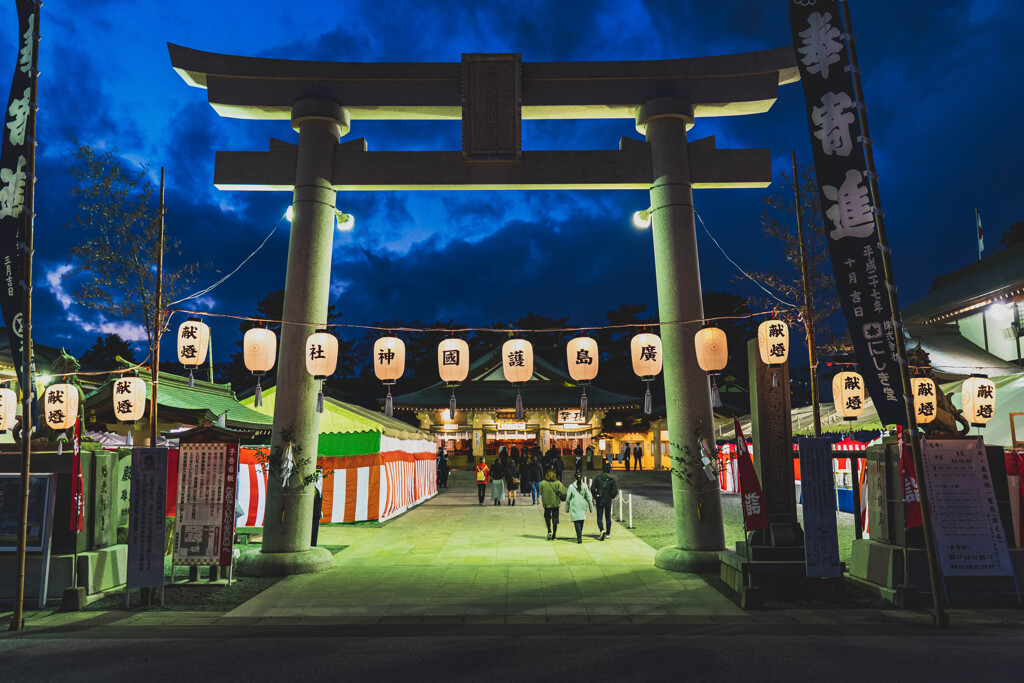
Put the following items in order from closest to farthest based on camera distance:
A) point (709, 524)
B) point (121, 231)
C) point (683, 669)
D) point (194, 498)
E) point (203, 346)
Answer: point (683, 669), point (194, 498), point (709, 524), point (203, 346), point (121, 231)

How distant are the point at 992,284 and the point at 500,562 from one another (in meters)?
19.3

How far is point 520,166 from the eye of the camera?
11750 mm

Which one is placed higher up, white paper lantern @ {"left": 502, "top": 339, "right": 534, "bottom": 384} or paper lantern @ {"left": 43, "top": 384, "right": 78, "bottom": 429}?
white paper lantern @ {"left": 502, "top": 339, "right": 534, "bottom": 384}

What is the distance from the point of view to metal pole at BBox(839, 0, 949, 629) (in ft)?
24.2

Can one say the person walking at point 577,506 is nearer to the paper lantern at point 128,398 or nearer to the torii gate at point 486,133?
the torii gate at point 486,133

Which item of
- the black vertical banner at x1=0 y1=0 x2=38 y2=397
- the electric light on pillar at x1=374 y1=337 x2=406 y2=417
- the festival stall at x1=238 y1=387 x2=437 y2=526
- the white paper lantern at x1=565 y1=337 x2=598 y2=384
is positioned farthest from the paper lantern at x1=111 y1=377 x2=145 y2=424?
the white paper lantern at x1=565 y1=337 x2=598 y2=384

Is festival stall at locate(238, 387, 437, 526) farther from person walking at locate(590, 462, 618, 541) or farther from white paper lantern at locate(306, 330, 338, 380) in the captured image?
person walking at locate(590, 462, 618, 541)

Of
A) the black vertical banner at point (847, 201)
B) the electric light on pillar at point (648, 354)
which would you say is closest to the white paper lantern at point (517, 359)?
the electric light on pillar at point (648, 354)

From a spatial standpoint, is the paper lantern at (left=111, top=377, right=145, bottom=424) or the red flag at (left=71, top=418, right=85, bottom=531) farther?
the paper lantern at (left=111, top=377, right=145, bottom=424)

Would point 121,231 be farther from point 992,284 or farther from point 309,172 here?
point 992,284

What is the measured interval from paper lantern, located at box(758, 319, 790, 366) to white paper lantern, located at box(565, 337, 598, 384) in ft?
11.8

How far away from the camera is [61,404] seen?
11.5 meters

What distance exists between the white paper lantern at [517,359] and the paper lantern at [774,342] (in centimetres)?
466

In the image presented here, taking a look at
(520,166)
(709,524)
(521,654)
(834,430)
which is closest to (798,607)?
(709,524)
